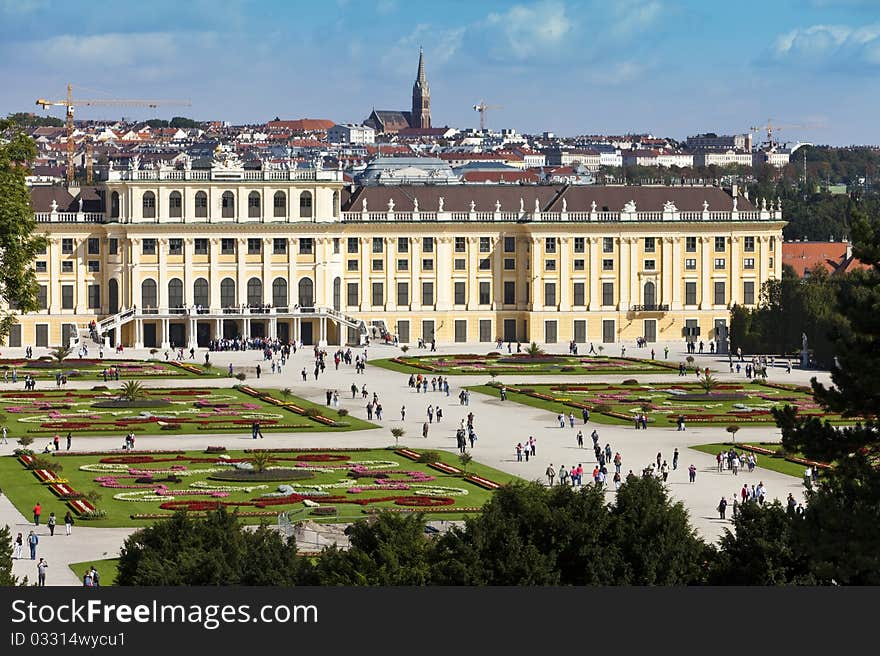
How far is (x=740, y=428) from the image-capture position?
252ft

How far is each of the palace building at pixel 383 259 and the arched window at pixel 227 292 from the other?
0.08 metres

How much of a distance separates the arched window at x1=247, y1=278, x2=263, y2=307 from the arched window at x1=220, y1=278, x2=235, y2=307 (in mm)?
949

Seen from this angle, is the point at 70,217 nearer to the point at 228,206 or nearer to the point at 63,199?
the point at 63,199

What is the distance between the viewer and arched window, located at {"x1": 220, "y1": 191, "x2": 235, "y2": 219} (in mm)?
126250

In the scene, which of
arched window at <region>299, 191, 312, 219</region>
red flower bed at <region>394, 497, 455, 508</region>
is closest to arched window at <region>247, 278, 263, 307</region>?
arched window at <region>299, 191, 312, 219</region>

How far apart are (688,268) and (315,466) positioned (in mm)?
67632

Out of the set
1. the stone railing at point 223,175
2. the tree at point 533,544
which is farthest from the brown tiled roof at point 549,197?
the tree at point 533,544

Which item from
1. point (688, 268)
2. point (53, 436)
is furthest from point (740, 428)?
point (688, 268)

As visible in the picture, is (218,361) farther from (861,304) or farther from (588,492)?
(861,304)

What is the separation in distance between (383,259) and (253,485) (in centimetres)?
6655

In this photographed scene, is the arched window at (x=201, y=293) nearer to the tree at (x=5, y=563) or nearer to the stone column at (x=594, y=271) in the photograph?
the stone column at (x=594, y=271)

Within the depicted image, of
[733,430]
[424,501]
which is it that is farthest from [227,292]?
[424,501]

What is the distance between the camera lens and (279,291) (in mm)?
126438

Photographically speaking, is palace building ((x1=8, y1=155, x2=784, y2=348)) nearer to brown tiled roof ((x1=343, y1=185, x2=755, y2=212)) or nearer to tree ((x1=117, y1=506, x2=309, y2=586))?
brown tiled roof ((x1=343, y1=185, x2=755, y2=212))
